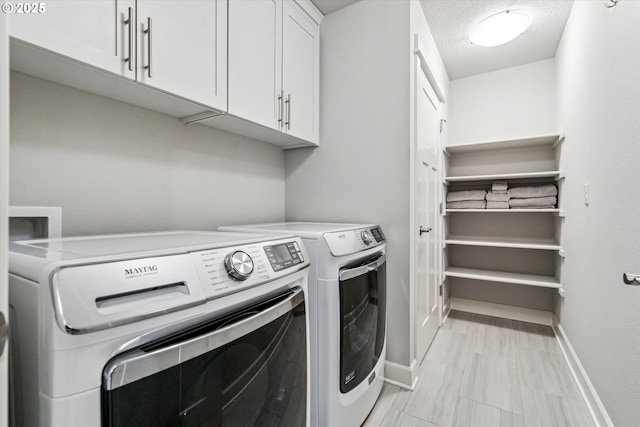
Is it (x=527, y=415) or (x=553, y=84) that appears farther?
(x=553, y=84)

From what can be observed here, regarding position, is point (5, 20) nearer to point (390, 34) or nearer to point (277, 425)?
point (277, 425)

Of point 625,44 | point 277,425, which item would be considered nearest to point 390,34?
point 625,44

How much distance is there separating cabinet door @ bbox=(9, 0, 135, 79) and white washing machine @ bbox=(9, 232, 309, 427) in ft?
1.93

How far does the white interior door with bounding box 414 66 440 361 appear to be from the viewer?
1.88 metres

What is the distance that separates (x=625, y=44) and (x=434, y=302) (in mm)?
1939

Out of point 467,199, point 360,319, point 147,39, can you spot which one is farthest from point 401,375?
point 147,39

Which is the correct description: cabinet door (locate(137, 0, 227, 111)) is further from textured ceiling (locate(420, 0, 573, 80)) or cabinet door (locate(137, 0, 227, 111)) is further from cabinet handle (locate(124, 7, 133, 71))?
textured ceiling (locate(420, 0, 573, 80))

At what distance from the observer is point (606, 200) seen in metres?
1.40

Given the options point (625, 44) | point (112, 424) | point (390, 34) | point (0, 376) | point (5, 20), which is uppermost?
point (390, 34)

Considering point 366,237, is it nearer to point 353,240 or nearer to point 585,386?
point 353,240

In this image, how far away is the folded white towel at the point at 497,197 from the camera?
2.72 m

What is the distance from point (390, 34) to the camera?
1.76 meters

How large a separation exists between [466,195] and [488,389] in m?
1.77

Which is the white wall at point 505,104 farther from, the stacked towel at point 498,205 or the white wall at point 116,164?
the white wall at point 116,164
